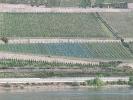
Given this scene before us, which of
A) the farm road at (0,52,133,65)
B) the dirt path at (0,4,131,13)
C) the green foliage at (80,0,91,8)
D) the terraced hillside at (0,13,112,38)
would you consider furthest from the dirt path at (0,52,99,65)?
the green foliage at (80,0,91,8)

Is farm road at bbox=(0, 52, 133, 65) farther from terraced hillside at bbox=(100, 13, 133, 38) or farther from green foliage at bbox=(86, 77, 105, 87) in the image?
terraced hillside at bbox=(100, 13, 133, 38)

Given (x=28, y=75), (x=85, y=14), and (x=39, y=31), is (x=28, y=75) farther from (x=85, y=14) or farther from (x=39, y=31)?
(x=85, y=14)

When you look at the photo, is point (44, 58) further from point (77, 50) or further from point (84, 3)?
point (84, 3)

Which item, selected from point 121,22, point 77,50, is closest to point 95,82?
point 77,50

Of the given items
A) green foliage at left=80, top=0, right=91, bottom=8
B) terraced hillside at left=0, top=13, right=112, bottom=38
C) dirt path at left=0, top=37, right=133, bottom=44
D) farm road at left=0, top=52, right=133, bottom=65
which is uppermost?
green foliage at left=80, top=0, right=91, bottom=8

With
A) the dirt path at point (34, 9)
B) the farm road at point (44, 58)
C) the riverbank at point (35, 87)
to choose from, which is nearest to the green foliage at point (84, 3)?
the dirt path at point (34, 9)
